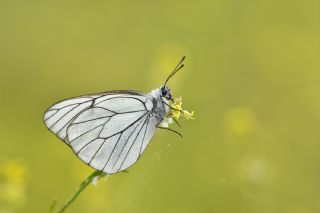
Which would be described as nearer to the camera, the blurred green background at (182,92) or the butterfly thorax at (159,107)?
the butterfly thorax at (159,107)

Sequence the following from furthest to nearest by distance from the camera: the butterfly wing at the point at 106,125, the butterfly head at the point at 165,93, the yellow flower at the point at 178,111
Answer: the butterfly head at the point at 165,93, the butterfly wing at the point at 106,125, the yellow flower at the point at 178,111

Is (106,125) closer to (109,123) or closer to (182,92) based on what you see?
(109,123)

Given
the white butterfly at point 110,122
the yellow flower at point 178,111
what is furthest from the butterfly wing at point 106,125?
the yellow flower at point 178,111

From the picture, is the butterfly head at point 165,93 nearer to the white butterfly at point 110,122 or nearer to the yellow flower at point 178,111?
the white butterfly at point 110,122

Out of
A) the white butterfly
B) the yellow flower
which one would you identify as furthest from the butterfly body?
the yellow flower

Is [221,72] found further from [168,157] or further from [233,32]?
[168,157]

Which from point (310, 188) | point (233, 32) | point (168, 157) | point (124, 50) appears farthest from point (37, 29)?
point (310, 188)

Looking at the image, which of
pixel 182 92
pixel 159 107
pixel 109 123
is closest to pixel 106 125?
pixel 109 123
